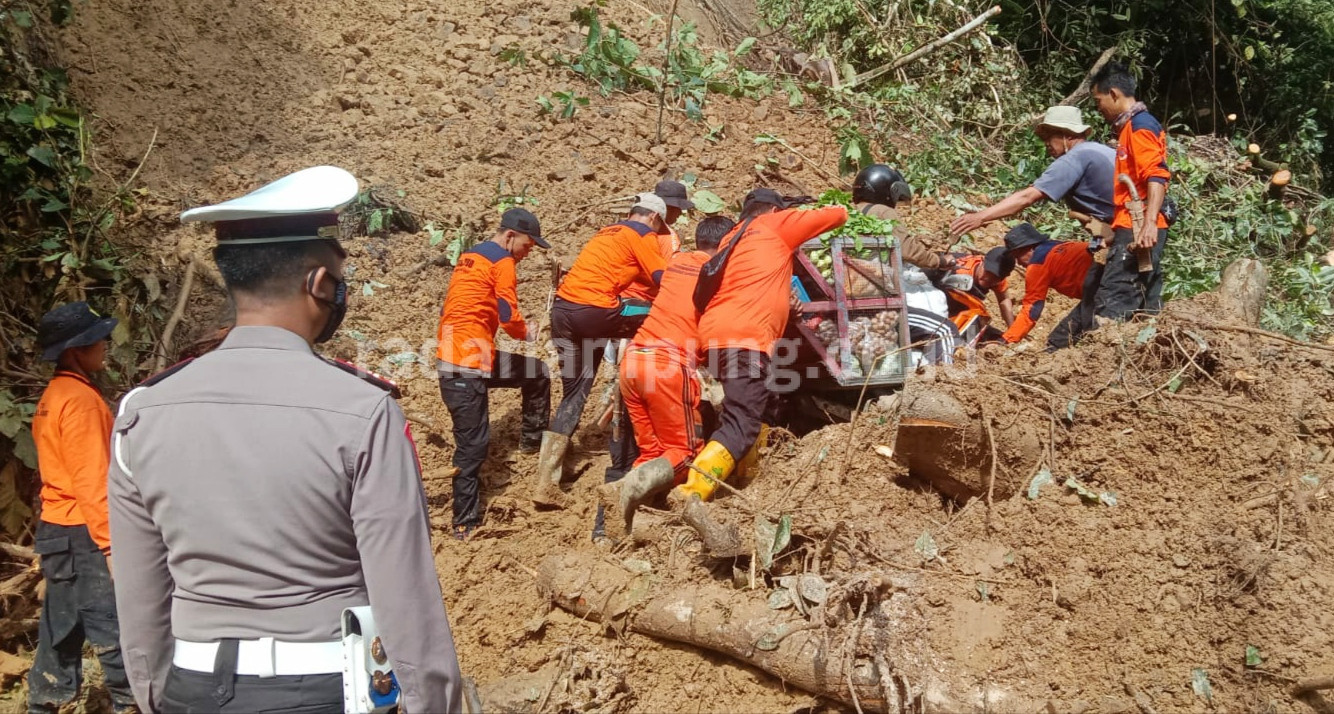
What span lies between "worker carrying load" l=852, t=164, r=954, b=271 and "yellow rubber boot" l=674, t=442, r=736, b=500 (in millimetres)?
1790

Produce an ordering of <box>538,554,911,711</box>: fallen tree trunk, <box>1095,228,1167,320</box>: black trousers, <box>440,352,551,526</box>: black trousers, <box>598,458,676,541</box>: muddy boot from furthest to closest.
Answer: <box>440,352,551,526</box>: black trousers, <box>1095,228,1167,320</box>: black trousers, <box>598,458,676,541</box>: muddy boot, <box>538,554,911,711</box>: fallen tree trunk

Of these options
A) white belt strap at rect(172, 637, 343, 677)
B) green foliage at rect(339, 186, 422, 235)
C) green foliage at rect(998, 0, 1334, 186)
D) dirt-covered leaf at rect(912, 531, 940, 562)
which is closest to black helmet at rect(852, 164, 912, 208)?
dirt-covered leaf at rect(912, 531, 940, 562)

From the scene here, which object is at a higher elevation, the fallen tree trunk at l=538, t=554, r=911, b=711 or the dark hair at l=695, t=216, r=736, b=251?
the dark hair at l=695, t=216, r=736, b=251

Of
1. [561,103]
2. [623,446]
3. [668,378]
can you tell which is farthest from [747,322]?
[561,103]

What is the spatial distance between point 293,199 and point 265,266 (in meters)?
0.15

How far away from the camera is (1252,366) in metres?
4.44

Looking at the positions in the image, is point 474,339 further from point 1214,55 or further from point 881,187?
point 1214,55

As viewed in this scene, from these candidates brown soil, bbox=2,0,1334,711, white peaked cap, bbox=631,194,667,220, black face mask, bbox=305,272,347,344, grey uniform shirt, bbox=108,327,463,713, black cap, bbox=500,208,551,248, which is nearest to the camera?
grey uniform shirt, bbox=108,327,463,713

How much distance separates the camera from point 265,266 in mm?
1988

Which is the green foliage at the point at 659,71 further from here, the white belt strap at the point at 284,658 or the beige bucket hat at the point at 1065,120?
the white belt strap at the point at 284,658

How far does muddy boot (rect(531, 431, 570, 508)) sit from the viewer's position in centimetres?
609

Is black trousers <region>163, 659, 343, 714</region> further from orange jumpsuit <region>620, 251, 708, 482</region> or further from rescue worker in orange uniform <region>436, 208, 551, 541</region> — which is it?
rescue worker in orange uniform <region>436, 208, 551, 541</region>

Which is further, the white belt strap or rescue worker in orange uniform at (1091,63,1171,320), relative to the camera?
rescue worker in orange uniform at (1091,63,1171,320)

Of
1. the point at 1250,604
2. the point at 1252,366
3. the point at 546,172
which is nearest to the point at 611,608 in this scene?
the point at 1250,604
